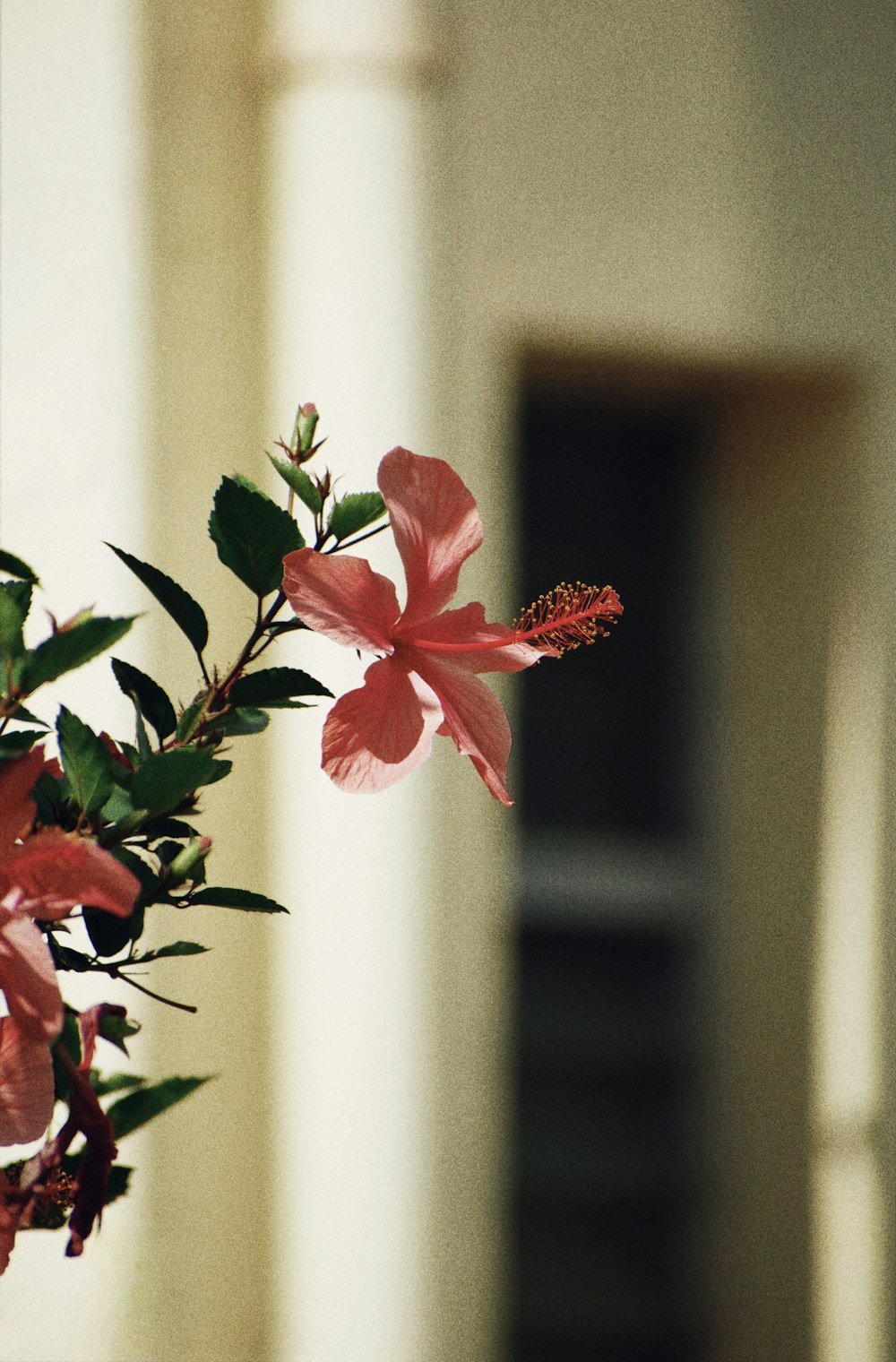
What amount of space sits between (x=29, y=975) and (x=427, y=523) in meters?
0.15

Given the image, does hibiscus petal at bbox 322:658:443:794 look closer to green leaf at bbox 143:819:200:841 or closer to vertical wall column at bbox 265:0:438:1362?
green leaf at bbox 143:819:200:841

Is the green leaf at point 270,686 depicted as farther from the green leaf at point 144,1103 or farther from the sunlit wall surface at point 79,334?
the sunlit wall surface at point 79,334

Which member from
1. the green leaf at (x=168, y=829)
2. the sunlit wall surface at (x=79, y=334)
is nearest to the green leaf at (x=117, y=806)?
the green leaf at (x=168, y=829)

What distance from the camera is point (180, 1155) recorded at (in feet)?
5.75

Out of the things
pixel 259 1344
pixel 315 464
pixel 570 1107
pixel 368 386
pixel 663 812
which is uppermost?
pixel 368 386

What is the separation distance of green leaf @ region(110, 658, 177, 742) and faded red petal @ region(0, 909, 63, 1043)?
0.11 m

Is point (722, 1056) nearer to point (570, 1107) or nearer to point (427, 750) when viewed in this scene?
point (570, 1107)

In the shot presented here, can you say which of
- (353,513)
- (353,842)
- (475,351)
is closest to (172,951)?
(353,513)

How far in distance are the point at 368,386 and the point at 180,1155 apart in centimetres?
101

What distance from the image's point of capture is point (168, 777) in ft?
1.03

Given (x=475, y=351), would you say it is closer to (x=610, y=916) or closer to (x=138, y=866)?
(x=610, y=916)

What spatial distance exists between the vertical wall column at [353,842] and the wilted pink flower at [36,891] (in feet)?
4.63

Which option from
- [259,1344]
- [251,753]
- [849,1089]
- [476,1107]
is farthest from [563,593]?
[849,1089]

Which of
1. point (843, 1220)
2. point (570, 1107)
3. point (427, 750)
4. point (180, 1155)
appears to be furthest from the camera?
point (570, 1107)
